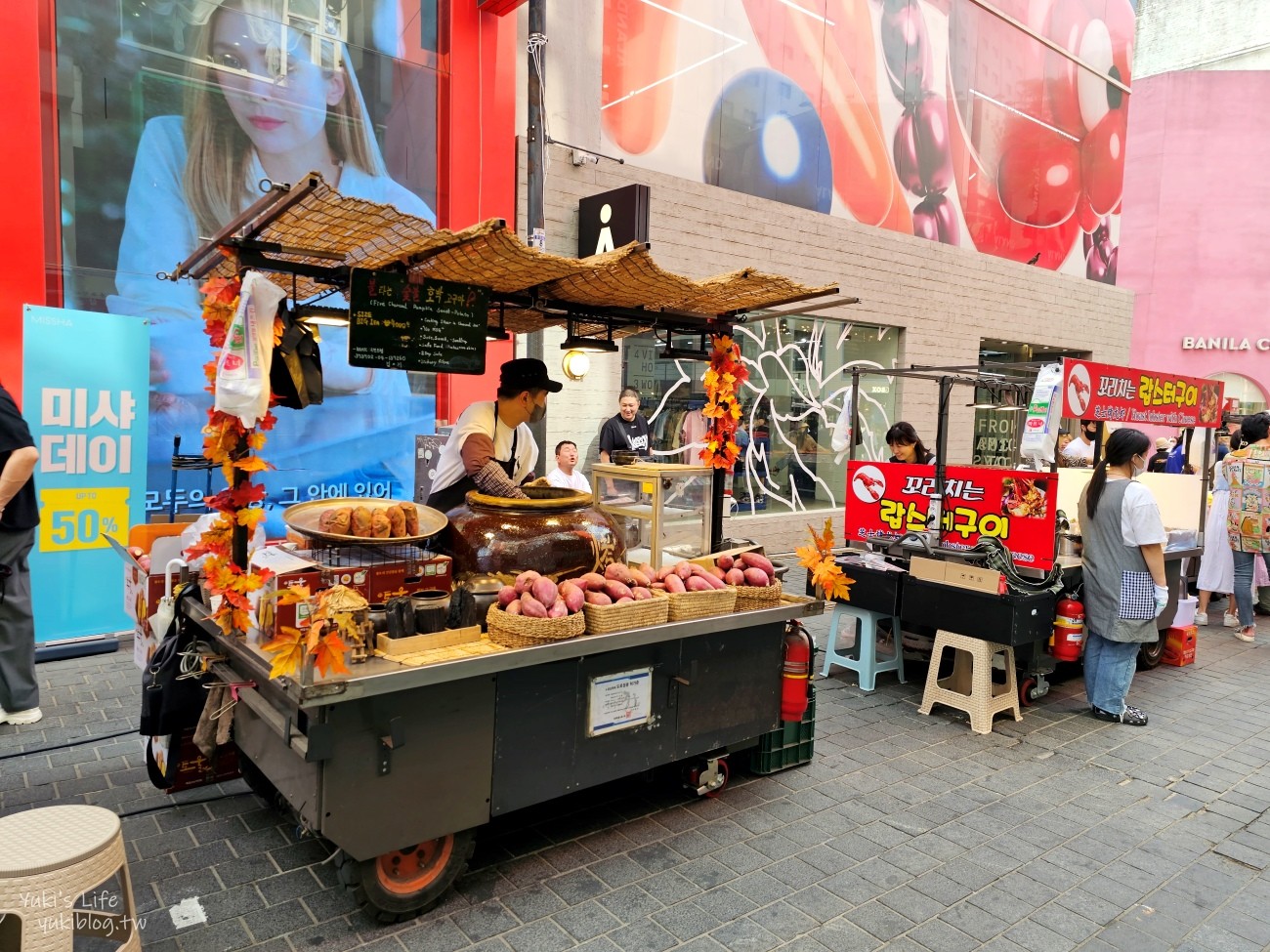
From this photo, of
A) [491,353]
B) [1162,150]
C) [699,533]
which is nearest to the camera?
[699,533]

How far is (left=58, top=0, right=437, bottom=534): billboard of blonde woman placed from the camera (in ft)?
20.9

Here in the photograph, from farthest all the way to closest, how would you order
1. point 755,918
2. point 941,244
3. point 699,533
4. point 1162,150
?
1. point 1162,150
2. point 941,244
3. point 699,533
4. point 755,918

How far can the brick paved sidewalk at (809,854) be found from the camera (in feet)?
10.00

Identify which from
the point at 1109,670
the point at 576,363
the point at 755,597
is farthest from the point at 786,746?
the point at 576,363

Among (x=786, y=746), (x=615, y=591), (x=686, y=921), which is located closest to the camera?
→ (x=686, y=921)

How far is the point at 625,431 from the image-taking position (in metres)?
8.16

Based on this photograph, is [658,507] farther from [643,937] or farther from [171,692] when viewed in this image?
[171,692]

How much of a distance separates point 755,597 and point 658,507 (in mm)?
867

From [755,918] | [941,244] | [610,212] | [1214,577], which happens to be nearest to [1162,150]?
[941,244]

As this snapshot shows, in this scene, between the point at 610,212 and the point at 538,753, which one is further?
the point at 610,212

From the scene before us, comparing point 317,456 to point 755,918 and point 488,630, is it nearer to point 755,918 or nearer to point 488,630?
point 488,630

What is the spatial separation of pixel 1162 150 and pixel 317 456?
25343 millimetres

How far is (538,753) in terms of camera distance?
331cm

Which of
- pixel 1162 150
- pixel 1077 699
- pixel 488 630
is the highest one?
pixel 1162 150
